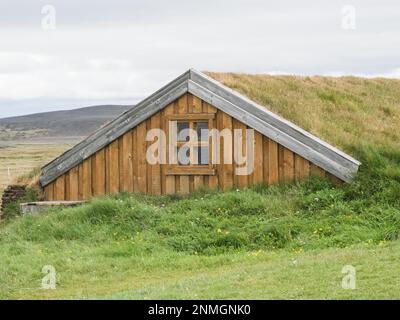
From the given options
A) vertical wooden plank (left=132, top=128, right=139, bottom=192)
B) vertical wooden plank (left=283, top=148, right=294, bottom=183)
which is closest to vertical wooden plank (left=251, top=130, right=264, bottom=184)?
vertical wooden plank (left=283, top=148, right=294, bottom=183)

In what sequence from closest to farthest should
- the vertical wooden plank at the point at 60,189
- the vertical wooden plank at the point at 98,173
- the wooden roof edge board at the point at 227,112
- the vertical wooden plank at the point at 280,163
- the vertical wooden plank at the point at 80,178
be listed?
the wooden roof edge board at the point at 227,112 < the vertical wooden plank at the point at 280,163 < the vertical wooden plank at the point at 98,173 < the vertical wooden plank at the point at 80,178 < the vertical wooden plank at the point at 60,189

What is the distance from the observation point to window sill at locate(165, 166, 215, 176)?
17.6 meters

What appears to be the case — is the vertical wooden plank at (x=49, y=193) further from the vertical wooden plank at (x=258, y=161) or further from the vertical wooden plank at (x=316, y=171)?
the vertical wooden plank at (x=316, y=171)

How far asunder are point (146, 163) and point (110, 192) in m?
0.98

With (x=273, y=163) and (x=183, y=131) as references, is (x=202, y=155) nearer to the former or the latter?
(x=183, y=131)

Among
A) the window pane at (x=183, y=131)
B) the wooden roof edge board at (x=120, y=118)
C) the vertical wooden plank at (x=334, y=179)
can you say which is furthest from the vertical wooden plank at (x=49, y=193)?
the vertical wooden plank at (x=334, y=179)

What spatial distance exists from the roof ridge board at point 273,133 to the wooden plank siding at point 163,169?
0.13m

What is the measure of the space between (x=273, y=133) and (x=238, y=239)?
137 inches

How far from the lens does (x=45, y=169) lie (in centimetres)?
1886

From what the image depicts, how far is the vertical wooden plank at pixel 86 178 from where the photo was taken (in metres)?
18.5

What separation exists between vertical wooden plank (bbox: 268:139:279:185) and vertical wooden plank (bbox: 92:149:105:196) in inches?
142

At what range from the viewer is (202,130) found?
17875mm

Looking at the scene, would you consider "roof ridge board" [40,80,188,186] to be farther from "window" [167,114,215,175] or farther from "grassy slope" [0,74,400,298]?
"grassy slope" [0,74,400,298]
